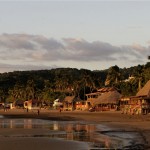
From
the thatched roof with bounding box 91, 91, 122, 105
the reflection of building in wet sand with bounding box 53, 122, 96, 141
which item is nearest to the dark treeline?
the thatched roof with bounding box 91, 91, 122, 105

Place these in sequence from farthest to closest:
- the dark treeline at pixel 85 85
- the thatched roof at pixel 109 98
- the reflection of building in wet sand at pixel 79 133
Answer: the dark treeline at pixel 85 85 < the thatched roof at pixel 109 98 < the reflection of building in wet sand at pixel 79 133

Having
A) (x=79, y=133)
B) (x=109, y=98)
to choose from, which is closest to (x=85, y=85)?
(x=109, y=98)

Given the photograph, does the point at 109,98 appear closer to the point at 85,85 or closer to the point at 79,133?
the point at 85,85

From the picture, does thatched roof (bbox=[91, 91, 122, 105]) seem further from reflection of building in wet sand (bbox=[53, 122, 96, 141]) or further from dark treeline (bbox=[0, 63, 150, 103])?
reflection of building in wet sand (bbox=[53, 122, 96, 141])

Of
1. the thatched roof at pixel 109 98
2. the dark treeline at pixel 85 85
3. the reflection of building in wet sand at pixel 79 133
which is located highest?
the dark treeline at pixel 85 85

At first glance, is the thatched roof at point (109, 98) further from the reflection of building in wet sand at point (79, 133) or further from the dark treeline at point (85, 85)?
the reflection of building in wet sand at point (79, 133)

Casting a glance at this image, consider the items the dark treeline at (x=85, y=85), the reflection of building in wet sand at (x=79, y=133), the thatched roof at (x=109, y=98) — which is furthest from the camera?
the dark treeline at (x=85, y=85)

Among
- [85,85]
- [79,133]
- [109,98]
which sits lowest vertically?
[79,133]

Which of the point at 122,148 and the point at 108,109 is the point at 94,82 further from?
the point at 122,148

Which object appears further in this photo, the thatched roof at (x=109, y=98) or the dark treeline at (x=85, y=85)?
the dark treeline at (x=85, y=85)

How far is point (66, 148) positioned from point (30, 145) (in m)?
2.19

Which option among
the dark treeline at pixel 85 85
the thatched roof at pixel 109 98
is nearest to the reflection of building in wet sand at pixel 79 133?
the thatched roof at pixel 109 98

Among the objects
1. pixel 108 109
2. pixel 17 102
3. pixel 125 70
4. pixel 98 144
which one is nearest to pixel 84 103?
pixel 108 109

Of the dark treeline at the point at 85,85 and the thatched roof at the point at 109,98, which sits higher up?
the dark treeline at the point at 85,85
